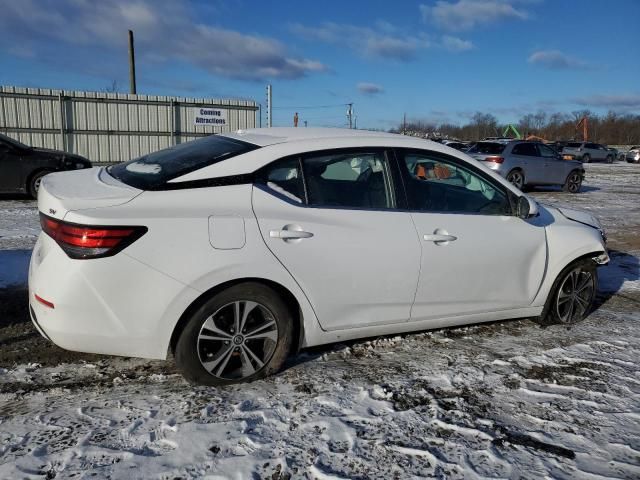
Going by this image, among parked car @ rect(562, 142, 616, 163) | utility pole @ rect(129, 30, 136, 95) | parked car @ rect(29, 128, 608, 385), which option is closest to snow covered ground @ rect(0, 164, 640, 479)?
parked car @ rect(29, 128, 608, 385)

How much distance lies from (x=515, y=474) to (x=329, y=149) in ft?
7.23

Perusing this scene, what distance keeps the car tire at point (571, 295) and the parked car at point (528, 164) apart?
10.9m

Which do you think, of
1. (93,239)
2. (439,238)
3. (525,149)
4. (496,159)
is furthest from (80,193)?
(525,149)

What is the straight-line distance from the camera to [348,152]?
3688 mm

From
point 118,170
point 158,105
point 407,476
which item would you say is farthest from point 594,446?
point 158,105

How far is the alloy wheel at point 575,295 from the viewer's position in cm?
455

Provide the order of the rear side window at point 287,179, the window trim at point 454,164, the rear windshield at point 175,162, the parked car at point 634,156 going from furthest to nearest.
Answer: the parked car at point 634,156
the window trim at point 454,164
the rear side window at point 287,179
the rear windshield at point 175,162

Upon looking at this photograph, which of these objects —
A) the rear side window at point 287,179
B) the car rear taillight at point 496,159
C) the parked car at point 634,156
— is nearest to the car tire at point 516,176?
the car rear taillight at point 496,159

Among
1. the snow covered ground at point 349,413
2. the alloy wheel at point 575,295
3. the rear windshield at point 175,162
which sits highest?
the rear windshield at point 175,162

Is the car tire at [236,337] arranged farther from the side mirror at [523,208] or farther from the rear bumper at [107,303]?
the side mirror at [523,208]

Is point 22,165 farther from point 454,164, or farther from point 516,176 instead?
point 516,176

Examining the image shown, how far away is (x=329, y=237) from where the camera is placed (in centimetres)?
336

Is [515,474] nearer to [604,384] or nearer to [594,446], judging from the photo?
[594,446]

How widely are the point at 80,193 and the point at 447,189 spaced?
8.15 feet
